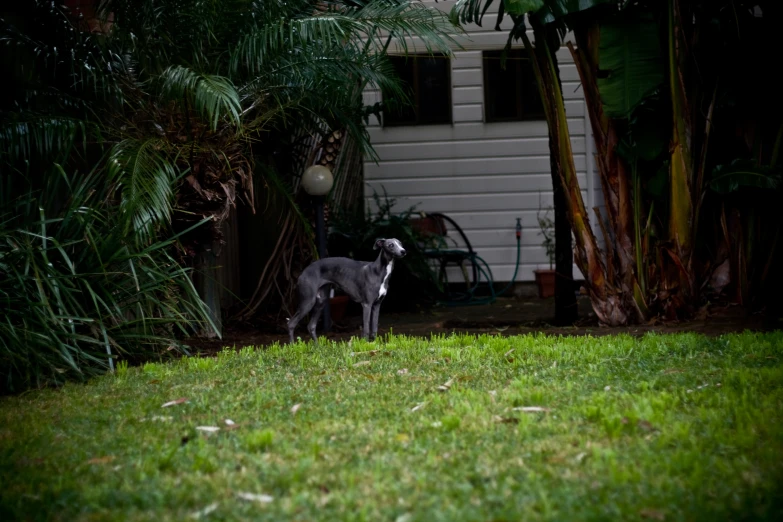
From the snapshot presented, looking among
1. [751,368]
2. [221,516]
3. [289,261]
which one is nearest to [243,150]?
[289,261]

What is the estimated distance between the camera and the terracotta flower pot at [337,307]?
9.98m

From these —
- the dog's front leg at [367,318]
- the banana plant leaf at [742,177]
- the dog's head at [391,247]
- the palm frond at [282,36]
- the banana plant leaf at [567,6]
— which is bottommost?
the dog's front leg at [367,318]

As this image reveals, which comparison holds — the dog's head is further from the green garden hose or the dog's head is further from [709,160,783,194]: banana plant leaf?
the green garden hose

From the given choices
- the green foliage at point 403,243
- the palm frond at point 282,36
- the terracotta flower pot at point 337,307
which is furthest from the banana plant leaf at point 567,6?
the terracotta flower pot at point 337,307

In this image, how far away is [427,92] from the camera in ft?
42.5

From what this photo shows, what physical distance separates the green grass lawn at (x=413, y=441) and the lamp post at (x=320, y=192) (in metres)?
2.67

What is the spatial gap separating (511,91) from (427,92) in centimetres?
120

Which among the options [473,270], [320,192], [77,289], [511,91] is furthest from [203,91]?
[511,91]

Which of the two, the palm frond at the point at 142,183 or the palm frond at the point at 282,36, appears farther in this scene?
the palm frond at the point at 282,36

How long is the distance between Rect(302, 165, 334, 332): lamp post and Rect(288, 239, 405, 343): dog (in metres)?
1.09

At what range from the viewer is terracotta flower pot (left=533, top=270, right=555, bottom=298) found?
1248 cm

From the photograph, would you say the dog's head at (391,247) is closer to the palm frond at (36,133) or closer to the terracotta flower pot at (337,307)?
the terracotta flower pot at (337,307)

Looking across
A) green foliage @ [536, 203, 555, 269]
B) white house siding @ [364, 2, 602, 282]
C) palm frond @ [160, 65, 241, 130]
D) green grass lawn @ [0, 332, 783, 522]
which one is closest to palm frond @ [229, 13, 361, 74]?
palm frond @ [160, 65, 241, 130]

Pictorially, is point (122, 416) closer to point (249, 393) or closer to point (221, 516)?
point (249, 393)
